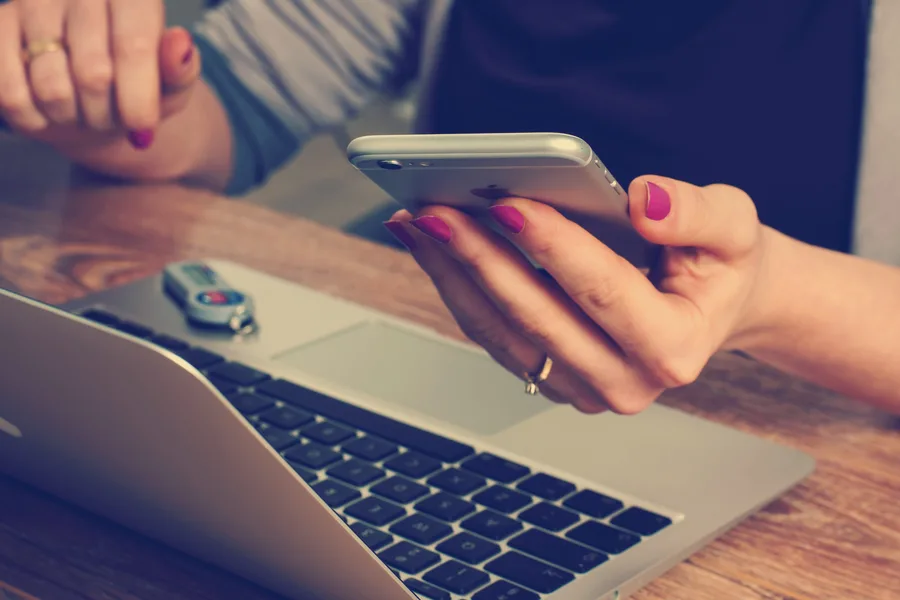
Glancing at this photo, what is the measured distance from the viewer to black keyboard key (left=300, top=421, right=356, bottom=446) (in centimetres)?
54

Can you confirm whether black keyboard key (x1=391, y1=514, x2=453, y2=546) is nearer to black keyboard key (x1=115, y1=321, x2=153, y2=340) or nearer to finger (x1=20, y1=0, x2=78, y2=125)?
black keyboard key (x1=115, y1=321, x2=153, y2=340)

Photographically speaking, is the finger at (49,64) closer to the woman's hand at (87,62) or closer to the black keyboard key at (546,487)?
the woman's hand at (87,62)

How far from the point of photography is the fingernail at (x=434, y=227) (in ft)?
1.58

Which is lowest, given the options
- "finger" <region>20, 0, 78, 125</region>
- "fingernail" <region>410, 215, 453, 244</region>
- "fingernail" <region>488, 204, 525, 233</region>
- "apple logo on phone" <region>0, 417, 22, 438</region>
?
"apple logo on phone" <region>0, 417, 22, 438</region>

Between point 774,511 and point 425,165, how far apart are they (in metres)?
0.26

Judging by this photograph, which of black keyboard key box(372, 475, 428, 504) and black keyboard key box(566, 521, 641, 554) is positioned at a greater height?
black keyboard key box(372, 475, 428, 504)

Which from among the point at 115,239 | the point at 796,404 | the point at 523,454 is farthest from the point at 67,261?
the point at 796,404

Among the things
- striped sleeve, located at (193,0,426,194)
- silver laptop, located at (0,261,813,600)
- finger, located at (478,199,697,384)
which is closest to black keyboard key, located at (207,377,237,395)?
silver laptop, located at (0,261,813,600)

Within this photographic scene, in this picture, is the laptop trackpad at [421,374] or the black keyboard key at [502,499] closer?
the black keyboard key at [502,499]

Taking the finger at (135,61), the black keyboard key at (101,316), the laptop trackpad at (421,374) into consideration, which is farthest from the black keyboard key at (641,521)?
the finger at (135,61)

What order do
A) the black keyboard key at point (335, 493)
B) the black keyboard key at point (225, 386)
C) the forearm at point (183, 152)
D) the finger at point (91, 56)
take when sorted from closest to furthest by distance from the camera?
1. the black keyboard key at point (335, 493)
2. the black keyboard key at point (225, 386)
3. the finger at point (91, 56)
4. the forearm at point (183, 152)

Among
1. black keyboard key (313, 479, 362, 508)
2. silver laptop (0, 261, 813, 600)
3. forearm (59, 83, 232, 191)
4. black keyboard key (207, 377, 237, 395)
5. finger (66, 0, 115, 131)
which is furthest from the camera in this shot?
forearm (59, 83, 232, 191)

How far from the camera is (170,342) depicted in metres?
0.64

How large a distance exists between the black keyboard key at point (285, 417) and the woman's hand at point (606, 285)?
95 mm
